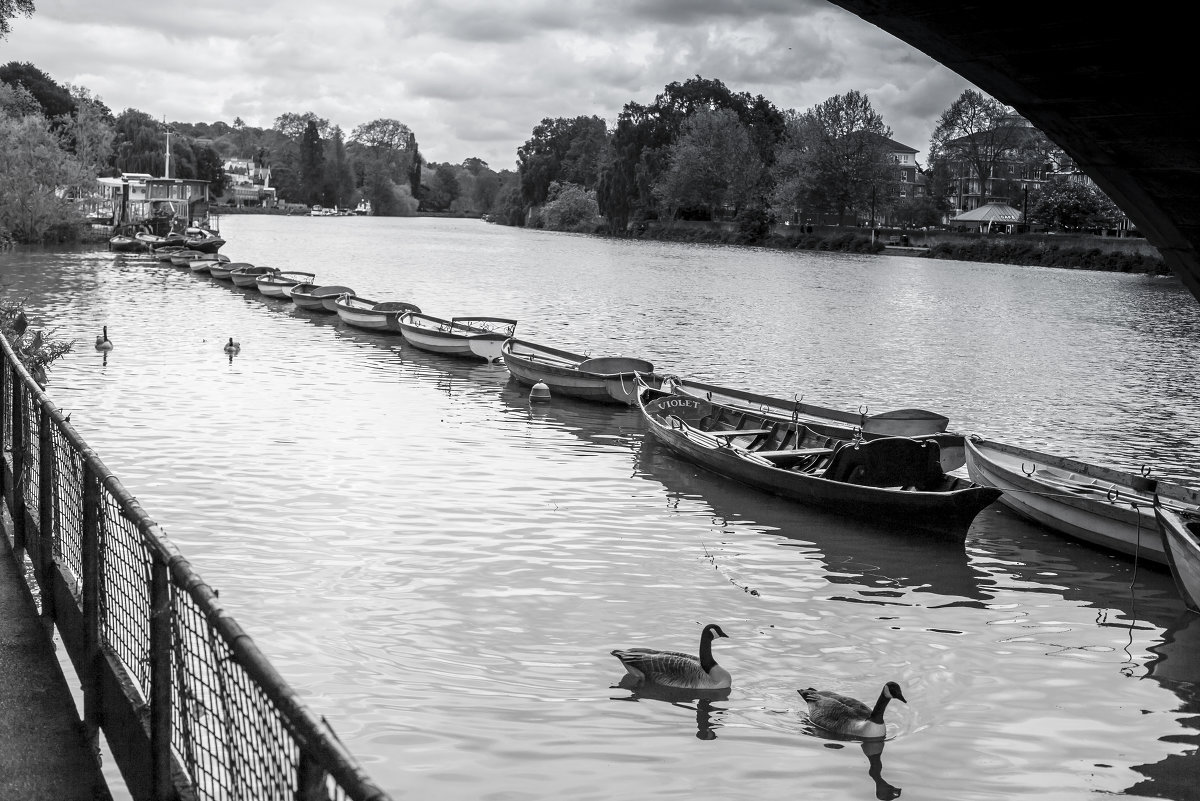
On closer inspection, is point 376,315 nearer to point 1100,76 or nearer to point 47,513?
point 47,513

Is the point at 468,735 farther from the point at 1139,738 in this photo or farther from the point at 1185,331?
the point at 1185,331

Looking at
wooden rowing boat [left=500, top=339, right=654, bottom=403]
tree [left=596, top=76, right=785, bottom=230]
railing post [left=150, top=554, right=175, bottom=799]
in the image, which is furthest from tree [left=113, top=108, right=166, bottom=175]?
railing post [left=150, top=554, right=175, bottom=799]

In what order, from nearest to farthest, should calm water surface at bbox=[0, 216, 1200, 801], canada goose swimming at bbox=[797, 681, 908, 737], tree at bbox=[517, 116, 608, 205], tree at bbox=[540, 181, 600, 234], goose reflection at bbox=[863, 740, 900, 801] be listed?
goose reflection at bbox=[863, 740, 900, 801] < calm water surface at bbox=[0, 216, 1200, 801] < canada goose swimming at bbox=[797, 681, 908, 737] < tree at bbox=[540, 181, 600, 234] < tree at bbox=[517, 116, 608, 205]

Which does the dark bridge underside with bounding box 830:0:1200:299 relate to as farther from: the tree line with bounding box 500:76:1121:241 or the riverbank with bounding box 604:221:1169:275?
the tree line with bounding box 500:76:1121:241

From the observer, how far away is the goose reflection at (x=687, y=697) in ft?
31.2

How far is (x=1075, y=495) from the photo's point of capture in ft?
49.7

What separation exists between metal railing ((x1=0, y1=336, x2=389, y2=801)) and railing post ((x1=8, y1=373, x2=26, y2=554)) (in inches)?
0.4

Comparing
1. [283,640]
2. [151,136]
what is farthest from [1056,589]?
[151,136]

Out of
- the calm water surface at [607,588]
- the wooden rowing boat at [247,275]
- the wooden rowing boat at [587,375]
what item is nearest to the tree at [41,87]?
the wooden rowing boat at [247,275]

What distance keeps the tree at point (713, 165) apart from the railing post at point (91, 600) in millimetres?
125291

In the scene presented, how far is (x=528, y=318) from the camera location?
4772cm

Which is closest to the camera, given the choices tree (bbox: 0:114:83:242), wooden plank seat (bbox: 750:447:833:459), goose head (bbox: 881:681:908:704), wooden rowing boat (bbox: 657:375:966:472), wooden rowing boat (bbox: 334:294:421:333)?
goose head (bbox: 881:681:908:704)

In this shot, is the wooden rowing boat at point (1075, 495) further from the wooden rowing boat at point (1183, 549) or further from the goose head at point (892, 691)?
the goose head at point (892, 691)

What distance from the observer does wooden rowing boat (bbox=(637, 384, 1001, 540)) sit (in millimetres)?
15016
